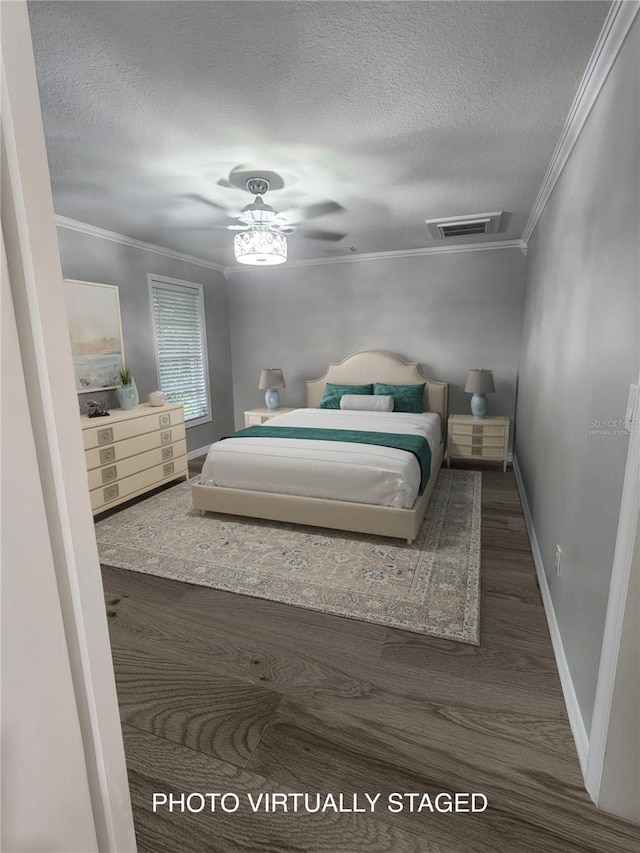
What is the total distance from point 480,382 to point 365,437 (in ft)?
6.02

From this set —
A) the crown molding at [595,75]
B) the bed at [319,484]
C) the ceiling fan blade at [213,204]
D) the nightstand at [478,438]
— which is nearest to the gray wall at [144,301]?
the ceiling fan blade at [213,204]

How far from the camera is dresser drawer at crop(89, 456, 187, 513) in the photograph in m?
3.59

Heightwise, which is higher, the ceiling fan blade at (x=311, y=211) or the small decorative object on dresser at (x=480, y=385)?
the ceiling fan blade at (x=311, y=211)

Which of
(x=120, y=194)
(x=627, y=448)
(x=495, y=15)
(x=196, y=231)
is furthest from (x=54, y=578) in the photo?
(x=196, y=231)

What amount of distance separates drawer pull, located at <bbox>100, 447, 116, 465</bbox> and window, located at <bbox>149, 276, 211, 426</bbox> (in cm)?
139

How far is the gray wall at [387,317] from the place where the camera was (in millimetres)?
4906

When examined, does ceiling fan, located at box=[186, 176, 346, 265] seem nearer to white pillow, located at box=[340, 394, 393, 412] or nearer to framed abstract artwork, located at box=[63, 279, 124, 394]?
framed abstract artwork, located at box=[63, 279, 124, 394]

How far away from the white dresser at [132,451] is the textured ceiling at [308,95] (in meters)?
1.77

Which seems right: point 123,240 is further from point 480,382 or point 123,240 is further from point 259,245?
point 480,382

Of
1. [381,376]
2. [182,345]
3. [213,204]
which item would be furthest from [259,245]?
[381,376]

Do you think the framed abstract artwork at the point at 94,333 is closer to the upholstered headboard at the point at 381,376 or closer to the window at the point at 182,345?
the window at the point at 182,345

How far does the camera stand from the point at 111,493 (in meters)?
3.70

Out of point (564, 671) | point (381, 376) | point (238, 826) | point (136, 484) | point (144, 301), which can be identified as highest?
point (144, 301)

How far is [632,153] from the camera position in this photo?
1.37m
